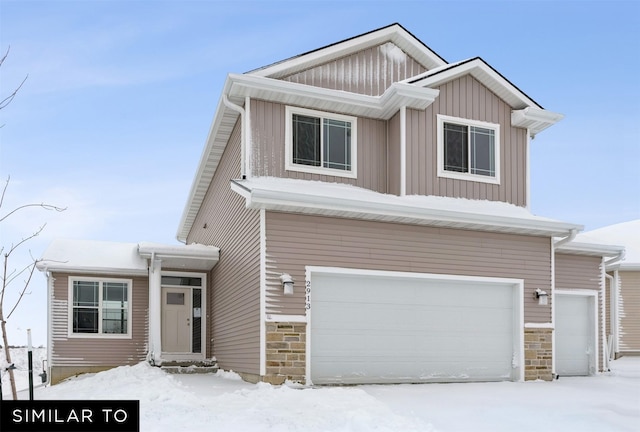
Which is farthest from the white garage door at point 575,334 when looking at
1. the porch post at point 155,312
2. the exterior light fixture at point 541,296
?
the porch post at point 155,312

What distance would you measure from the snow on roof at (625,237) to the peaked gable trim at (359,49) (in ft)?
33.6

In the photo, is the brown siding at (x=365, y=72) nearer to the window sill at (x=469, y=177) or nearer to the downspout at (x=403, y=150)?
the downspout at (x=403, y=150)

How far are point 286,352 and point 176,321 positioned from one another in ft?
21.4

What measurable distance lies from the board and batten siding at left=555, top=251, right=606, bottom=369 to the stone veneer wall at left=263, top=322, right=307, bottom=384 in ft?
22.9

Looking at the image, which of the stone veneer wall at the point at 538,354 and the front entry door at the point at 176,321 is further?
the front entry door at the point at 176,321

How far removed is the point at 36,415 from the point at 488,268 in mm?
9333

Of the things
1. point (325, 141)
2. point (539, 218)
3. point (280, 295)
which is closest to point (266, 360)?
point (280, 295)

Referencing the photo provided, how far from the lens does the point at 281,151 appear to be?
13203mm

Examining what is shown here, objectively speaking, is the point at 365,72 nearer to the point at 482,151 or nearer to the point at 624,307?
the point at 482,151

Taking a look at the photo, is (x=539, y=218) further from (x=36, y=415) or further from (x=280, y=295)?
(x=36, y=415)

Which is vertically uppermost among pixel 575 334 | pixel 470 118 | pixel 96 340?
pixel 470 118

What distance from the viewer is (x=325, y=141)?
13.6 m

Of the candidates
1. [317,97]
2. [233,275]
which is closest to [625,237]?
[317,97]

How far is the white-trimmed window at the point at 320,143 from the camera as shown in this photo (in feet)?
43.8
